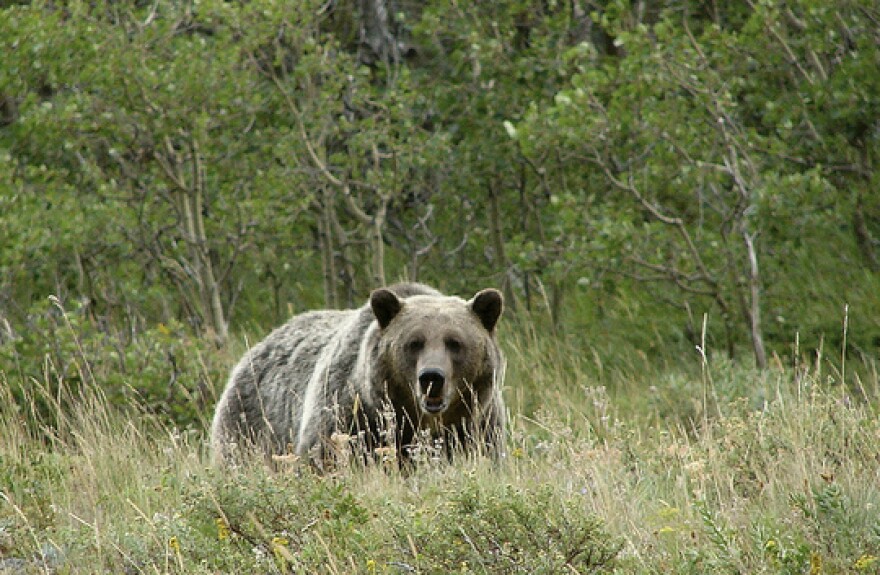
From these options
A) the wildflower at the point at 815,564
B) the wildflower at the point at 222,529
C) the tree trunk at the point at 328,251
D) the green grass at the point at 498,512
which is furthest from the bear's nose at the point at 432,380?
the tree trunk at the point at 328,251

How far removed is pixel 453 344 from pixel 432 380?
341mm

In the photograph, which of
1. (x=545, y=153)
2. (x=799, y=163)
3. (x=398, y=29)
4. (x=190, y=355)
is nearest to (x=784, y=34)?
(x=799, y=163)

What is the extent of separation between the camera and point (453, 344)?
6.85m

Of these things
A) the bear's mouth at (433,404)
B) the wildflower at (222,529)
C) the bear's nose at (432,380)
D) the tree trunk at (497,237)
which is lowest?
the tree trunk at (497,237)

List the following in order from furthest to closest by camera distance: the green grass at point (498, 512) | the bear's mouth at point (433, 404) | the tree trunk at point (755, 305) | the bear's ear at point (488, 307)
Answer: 1. the tree trunk at point (755, 305)
2. the bear's ear at point (488, 307)
3. the bear's mouth at point (433, 404)
4. the green grass at point (498, 512)

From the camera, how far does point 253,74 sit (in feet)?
38.7

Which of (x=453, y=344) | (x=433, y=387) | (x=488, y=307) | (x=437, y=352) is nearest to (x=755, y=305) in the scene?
(x=488, y=307)

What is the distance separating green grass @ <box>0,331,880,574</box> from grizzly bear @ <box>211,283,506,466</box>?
1.72ft

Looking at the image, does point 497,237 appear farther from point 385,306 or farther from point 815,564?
point 815,564

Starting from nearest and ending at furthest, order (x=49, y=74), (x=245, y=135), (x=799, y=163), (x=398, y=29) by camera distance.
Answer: (x=49, y=74), (x=799, y=163), (x=245, y=135), (x=398, y=29)

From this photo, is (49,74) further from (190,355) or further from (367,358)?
(367,358)

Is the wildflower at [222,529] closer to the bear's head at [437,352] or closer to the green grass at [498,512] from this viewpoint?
the green grass at [498,512]

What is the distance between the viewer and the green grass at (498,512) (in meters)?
4.30

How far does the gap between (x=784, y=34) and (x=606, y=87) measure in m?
1.63
